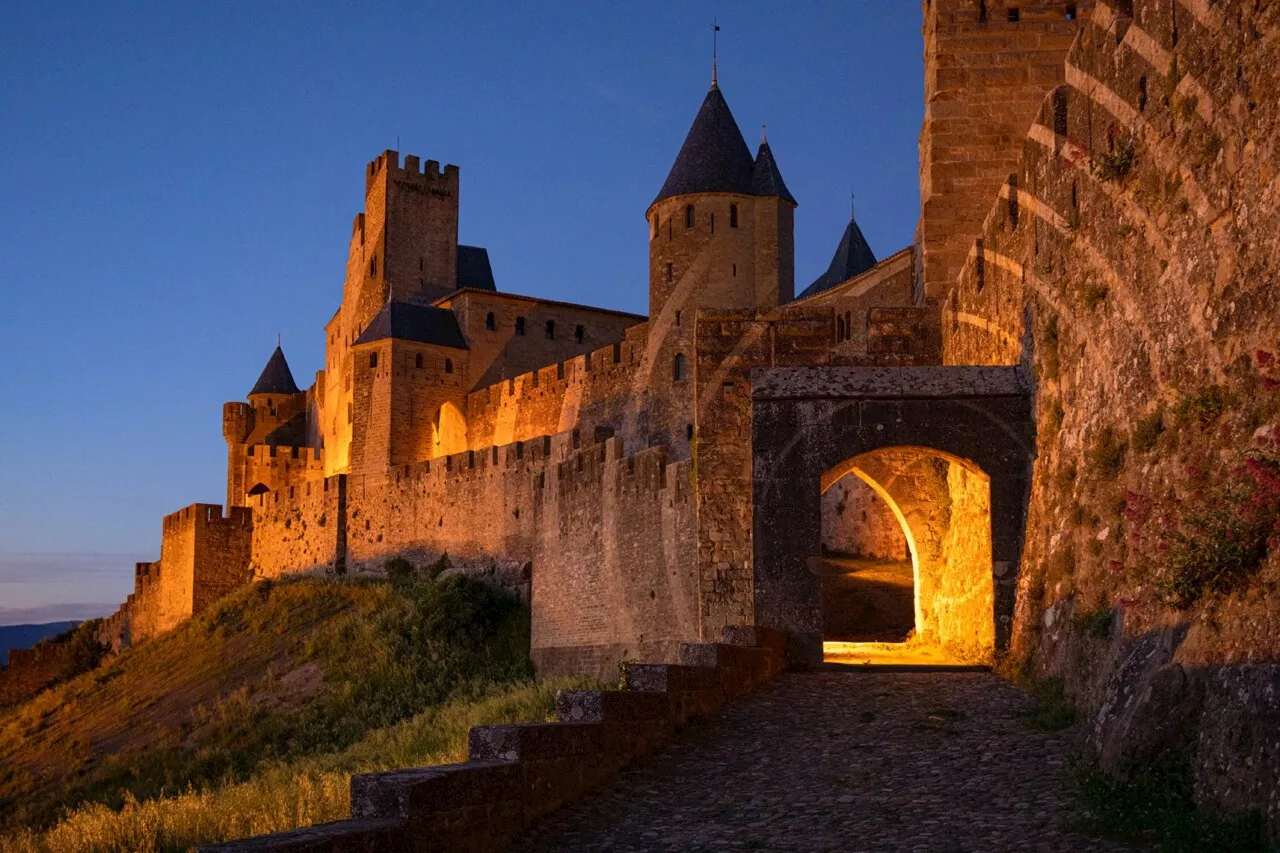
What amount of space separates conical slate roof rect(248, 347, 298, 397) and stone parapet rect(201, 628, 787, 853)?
167ft

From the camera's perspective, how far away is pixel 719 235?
35.7m

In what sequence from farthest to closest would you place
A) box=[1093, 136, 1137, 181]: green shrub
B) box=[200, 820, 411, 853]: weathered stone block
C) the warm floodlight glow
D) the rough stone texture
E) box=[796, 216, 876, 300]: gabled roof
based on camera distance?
box=[796, 216, 876, 300]: gabled roof < the rough stone texture < the warm floodlight glow < box=[1093, 136, 1137, 181]: green shrub < box=[200, 820, 411, 853]: weathered stone block

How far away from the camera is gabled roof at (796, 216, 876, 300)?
136 feet

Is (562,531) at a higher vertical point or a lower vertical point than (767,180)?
lower

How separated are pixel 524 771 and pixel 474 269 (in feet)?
156

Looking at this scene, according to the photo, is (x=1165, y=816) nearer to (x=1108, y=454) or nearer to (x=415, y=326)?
(x=1108, y=454)

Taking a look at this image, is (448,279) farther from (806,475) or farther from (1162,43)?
(1162,43)

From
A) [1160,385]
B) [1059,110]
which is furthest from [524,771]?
[1059,110]

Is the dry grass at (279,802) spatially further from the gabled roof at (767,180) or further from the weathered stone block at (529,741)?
the gabled roof at (767,180)

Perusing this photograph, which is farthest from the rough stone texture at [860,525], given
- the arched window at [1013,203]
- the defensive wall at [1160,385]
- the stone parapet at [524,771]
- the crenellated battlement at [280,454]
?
the crenellated battlement at [280,454]

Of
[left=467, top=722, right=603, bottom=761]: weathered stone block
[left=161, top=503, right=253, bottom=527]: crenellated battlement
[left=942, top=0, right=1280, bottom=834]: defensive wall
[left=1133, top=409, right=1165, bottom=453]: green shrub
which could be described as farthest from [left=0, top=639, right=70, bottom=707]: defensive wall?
[left=1133, top=409, right=1165, bottom=453]: green shrub

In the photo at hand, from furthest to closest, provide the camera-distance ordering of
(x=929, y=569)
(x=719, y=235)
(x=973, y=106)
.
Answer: (x=719, y=235)
(x=973, y=106)
(x=929, y=569)

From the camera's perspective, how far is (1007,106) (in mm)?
17453

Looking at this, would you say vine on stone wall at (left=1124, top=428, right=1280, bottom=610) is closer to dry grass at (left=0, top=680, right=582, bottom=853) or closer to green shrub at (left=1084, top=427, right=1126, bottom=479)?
green shrub at (left=1084, top=427, right=1126, bottom=479)
